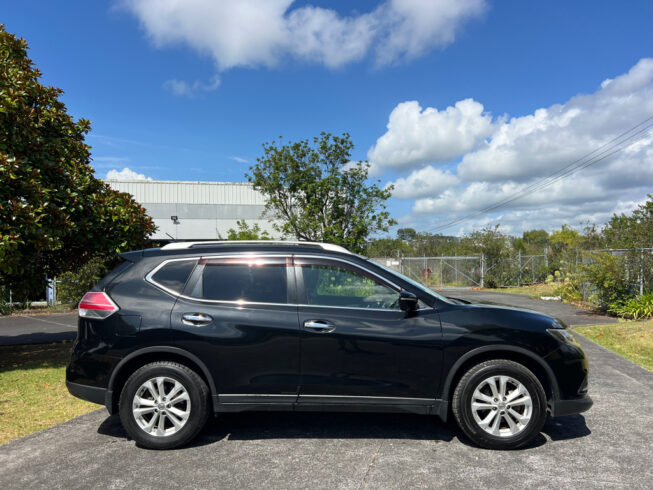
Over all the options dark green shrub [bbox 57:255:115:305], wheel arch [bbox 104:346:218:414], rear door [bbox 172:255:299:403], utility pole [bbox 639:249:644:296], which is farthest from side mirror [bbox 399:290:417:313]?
dark green shrub [bbox 57:255:115:305]

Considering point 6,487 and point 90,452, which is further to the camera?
point 90,452

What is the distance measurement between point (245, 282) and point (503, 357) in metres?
2.41

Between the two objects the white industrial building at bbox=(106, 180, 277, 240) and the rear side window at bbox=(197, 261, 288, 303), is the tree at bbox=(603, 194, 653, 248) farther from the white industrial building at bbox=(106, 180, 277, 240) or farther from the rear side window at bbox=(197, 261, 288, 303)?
the white industrial building at bbox=(106, 180, 277, 240)

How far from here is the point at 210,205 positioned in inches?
1265

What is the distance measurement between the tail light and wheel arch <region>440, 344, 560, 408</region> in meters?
3.01

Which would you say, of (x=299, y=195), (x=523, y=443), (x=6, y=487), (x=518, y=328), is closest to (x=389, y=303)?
(x=518, y=328)

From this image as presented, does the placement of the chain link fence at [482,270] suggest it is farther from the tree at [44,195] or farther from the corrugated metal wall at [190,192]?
the tree at [44,195]

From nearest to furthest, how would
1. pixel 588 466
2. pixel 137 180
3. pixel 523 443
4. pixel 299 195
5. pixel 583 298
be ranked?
1. pixel 588 466
2. pixel 523 443
3. pixel 583 298
4. pixel 299 195
5. pixel 137 180

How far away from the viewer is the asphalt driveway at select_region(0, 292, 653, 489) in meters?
3.31

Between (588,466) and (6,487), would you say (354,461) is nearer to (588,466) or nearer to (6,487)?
(588,466)

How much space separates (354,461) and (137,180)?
31.7 meters

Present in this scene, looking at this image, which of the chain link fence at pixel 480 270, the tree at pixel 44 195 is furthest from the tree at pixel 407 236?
the tree at pixel 44 195

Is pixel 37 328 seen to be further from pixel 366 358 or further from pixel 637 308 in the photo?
pixel 637 308

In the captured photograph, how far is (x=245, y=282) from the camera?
413 centimetres
